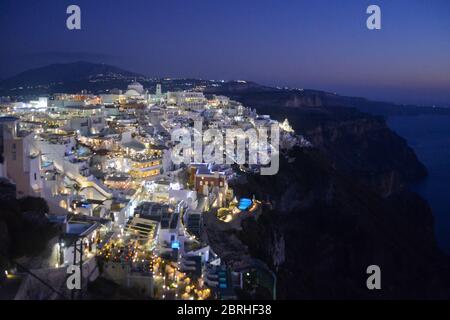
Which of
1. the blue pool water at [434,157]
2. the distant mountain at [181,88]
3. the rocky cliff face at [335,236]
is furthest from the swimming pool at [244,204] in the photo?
the distant mountain at [181,88]

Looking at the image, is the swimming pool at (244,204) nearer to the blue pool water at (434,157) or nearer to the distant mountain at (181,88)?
the blue pool water at (434,157)

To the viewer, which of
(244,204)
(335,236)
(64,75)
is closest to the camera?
(244,204)

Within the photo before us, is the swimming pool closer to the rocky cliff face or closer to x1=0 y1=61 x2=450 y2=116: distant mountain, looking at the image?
the rocky cliff face

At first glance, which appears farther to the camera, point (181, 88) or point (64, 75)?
point (64, 75)

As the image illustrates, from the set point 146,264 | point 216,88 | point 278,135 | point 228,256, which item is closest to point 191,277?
point 146,264

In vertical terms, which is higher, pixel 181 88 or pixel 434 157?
pixel 181 88

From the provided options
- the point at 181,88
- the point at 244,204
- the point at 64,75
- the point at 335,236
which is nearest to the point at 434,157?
the point at 181,88

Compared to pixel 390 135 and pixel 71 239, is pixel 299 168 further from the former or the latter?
pixel 390 135

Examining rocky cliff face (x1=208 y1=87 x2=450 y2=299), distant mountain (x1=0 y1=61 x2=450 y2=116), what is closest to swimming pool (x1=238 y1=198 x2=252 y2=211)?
rocky cliff face (x1=208 y1=87 x2=450 y2=299)

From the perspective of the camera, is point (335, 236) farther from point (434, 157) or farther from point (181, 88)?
point (181, 88)
